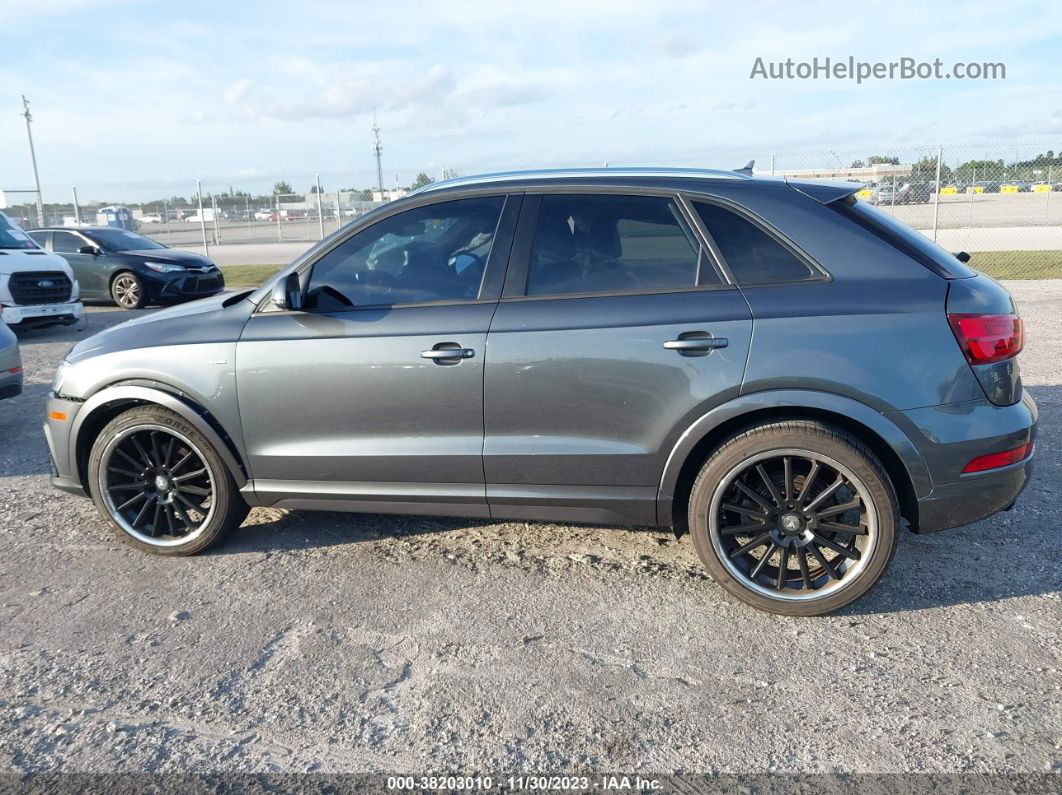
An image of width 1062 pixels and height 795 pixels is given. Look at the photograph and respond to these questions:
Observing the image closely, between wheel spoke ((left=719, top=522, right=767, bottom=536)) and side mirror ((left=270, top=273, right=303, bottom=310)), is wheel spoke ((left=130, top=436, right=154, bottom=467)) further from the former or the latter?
wheel spoke ((left=719, top=522, right=767, bottom=536))

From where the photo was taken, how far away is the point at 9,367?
6352 millimetres

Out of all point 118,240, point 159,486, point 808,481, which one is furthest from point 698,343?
point 118,240

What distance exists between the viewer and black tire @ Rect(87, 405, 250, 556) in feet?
13.3

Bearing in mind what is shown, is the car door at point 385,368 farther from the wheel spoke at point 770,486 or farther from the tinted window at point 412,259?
the wheel spoke at point 770,486

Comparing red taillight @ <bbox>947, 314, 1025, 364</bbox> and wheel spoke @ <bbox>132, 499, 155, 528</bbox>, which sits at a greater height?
red taillight @ <bbox>947, 314, 1025, 364</bbox>

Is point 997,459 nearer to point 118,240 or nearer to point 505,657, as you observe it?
point 505,657

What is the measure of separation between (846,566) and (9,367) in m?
6.19

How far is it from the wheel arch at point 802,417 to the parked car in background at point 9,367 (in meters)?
5.38

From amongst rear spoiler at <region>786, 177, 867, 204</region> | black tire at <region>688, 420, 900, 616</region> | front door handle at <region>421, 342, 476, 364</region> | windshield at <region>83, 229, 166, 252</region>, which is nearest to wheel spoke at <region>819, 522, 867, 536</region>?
black tire at <region>688, 420, 900, 616</region>

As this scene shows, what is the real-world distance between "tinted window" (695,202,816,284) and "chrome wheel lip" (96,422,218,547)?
2661mm

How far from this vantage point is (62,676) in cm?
314

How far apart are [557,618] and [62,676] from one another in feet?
6.41

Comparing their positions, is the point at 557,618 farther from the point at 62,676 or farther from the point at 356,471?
the point at 62,676

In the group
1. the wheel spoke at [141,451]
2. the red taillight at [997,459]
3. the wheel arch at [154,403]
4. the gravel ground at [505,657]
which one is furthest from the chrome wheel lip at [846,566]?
the wheel spoke at [141,451]
